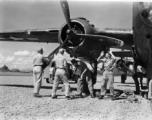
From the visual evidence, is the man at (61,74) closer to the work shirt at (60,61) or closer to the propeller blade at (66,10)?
the work shirt at (60,61)

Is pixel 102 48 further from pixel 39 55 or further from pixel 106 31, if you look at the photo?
pixel 39 55

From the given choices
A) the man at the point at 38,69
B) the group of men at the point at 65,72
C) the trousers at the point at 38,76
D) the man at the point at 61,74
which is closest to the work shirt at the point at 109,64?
the group of men at the point at 65,72

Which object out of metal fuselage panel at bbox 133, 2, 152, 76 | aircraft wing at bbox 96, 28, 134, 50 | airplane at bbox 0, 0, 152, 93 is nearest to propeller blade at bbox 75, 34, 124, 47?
airplane at bbox 0, 0, 152, 93

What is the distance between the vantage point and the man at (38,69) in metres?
7.47

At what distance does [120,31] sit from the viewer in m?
9.30

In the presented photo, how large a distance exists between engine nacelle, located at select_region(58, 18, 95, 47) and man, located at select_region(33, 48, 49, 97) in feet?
5.31

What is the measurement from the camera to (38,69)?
7.59 m

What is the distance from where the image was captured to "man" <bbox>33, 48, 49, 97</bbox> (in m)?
7.47

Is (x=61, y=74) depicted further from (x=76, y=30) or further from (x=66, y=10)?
(x=66, y=10)

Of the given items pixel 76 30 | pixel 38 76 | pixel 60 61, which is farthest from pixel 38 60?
pixel 76 30

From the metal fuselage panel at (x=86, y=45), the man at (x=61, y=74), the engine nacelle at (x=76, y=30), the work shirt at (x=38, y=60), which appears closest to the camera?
the man at (x=61, y=74)

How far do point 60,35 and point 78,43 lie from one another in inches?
42.0

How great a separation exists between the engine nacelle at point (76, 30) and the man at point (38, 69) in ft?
5.31

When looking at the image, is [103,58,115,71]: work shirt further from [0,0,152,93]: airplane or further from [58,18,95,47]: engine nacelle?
[58,18,95,47]: engine nacelle
